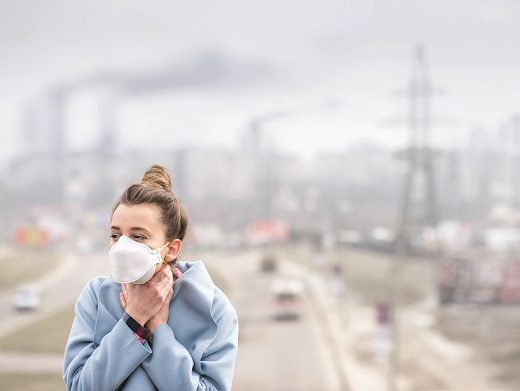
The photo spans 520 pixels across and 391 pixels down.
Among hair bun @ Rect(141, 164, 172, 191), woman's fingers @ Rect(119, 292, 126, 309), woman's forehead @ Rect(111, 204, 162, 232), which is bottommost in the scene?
woman's fingers @ Rect(119, 292, 126, 309)

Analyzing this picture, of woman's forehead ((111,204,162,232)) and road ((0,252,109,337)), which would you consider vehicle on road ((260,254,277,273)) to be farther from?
woman's forehead ((111,204,162,232))

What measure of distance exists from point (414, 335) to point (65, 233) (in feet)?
10.1

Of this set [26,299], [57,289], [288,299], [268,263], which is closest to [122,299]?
[57,289]

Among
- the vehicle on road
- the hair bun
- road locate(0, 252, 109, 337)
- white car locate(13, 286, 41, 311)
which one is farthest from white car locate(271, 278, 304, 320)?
the hair bun

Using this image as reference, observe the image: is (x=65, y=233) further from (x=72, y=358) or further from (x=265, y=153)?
(x=72, y=358)

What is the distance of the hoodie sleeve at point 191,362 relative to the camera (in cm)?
43

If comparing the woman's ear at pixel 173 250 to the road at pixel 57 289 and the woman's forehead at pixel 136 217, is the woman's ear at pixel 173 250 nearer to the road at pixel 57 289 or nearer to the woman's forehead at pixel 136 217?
the woman's forehead at pixel 136 217

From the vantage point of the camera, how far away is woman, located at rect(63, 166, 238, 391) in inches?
16.7

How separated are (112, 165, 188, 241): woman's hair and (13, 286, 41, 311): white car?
5.76 meters

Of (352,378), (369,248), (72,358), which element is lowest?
(352,378)

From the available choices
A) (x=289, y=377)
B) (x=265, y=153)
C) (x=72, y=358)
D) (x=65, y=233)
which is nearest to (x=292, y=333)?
(x=289, y=377)

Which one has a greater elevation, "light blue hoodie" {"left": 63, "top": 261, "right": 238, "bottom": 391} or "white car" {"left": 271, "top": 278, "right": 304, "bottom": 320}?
"light blue hoodie" {"left": 63, "top": 261, "right": 238, "bottom": 391}

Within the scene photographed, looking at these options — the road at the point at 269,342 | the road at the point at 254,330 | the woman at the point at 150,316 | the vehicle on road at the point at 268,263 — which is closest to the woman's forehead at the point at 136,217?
the woman at the point at 150,316

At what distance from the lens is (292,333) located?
6309 mm
